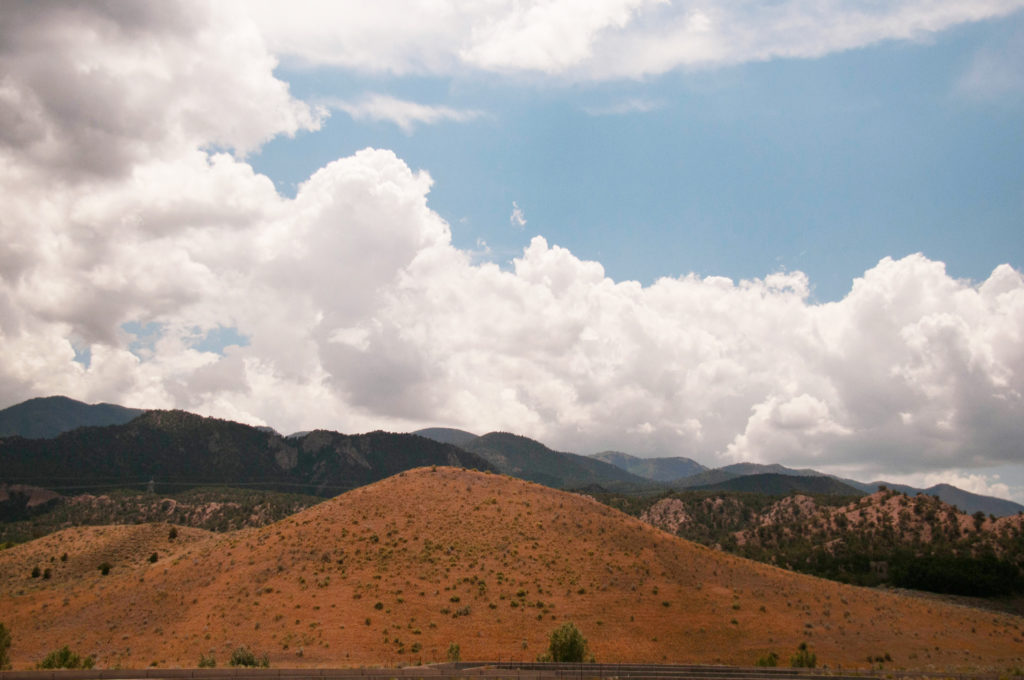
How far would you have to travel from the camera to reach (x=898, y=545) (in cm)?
13112

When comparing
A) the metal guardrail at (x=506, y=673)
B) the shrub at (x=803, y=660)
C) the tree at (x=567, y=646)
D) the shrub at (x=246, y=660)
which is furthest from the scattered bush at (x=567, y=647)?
the shrub at (x=246, y=660)

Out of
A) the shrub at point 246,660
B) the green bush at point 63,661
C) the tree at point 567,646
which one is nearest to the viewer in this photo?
the green bush at point 63,661

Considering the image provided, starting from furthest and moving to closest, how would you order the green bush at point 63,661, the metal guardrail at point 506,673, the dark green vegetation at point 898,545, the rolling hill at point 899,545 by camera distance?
the dark green vegetation at point 898,545 < the rolling hill at point 899,545 < the green bush at point 63,661 < the metal guardrail at point 506,673

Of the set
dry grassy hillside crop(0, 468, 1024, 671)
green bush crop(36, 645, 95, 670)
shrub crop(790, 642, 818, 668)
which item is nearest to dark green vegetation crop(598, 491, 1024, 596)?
dry grassy hillside crop(0, 468, 1024, 671)

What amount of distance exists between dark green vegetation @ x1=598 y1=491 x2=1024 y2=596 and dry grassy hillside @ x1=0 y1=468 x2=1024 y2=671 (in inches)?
1172

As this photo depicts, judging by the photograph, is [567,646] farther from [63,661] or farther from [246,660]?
[63,661]

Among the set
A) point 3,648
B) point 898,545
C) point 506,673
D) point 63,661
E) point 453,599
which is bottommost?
point 898,545

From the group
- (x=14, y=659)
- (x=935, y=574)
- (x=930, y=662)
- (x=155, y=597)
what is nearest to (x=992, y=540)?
(x=935, y=574)

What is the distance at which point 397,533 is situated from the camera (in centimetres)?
7894

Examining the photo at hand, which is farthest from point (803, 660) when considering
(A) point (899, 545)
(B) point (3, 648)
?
(A) point (899, 545)

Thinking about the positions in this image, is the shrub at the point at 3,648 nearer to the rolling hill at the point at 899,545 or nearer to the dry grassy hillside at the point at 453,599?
the dry grassy hillside at the point at 453,599

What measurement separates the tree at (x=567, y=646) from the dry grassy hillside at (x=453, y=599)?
4.42 m

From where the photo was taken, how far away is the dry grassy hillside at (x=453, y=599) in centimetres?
5625

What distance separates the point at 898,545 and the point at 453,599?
106m
